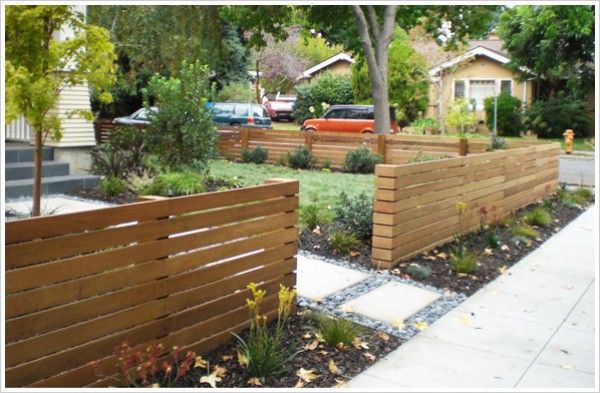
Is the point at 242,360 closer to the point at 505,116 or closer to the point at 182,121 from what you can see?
the point at 182,121

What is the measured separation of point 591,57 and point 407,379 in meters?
30.1

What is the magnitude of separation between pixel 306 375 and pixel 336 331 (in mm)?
571

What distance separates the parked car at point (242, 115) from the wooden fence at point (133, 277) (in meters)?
23.3

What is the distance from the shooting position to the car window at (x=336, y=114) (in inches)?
1046

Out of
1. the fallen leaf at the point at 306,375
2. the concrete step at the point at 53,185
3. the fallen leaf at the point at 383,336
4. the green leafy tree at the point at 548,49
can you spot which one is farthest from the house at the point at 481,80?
the fallen leaf at the point at 306,375

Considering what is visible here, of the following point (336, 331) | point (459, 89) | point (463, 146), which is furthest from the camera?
point (459, 89)

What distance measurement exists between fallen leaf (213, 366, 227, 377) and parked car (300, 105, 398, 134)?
22.3 m

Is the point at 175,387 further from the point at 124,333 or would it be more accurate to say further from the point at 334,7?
the point at 334,7

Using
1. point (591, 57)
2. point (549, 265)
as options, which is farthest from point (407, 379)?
point (591, 57)

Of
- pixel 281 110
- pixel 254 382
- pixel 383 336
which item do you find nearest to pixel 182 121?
pixel 383 336

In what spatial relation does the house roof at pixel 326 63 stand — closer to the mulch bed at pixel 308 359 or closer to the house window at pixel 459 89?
the house window at pixel 459 89

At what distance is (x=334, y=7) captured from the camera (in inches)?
898

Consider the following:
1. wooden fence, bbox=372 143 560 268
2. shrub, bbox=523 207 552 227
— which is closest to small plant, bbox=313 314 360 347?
wooden fence, bbox=372 143 560 268

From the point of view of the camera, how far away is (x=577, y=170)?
1972 cm
